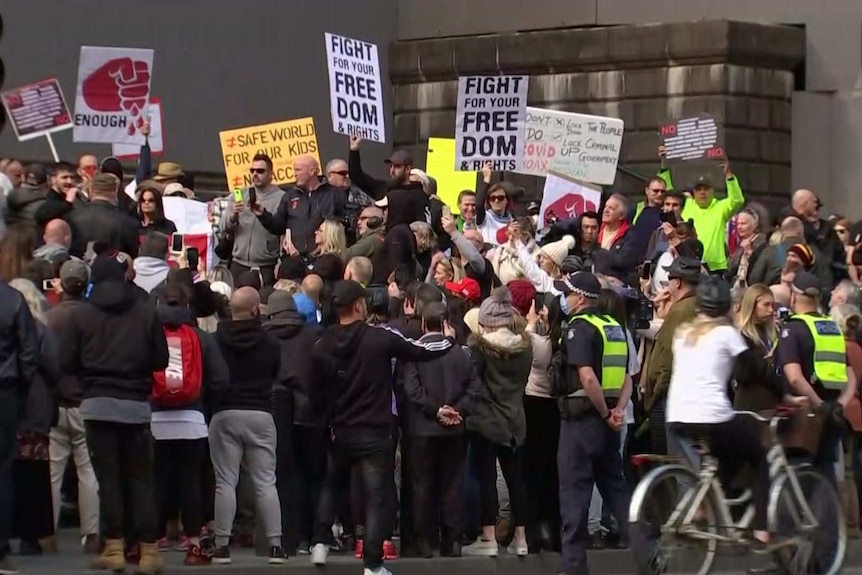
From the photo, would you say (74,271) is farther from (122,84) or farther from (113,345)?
(122,84)

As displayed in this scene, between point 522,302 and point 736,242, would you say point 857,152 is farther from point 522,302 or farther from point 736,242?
point 522,302

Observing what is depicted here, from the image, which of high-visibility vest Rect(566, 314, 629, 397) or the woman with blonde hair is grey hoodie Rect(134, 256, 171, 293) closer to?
the woman with blonde hair

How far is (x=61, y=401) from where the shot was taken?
14570 millimetres

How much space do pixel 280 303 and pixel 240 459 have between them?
45.2 inches

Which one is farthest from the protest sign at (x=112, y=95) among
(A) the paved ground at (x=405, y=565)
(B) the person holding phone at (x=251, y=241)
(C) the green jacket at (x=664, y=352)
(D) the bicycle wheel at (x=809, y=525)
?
(D) the bicycle wheel at (x=809, y=525)

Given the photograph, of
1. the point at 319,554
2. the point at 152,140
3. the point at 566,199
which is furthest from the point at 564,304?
the point at 152,140

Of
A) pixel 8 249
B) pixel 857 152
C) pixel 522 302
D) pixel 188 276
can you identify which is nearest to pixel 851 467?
pixel 522 302

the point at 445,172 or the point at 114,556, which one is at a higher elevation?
the point at 445,172

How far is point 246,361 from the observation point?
1478 centimetres

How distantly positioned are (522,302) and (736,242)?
19.0ft

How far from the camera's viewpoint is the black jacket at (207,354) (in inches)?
571

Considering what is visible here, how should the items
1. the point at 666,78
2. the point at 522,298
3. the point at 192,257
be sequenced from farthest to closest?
the point at 666,78 < the point at 192,257 < the point at 522,298

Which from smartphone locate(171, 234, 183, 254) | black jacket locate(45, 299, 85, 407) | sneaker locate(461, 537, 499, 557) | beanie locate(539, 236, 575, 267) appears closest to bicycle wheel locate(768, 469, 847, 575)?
sneaker locate(461, 537, 499, 557)

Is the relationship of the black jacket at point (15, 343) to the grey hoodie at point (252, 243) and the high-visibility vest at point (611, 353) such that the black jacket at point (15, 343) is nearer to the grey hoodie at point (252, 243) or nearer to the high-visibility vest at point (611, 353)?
the high-visibility vest at point (611, 353)
